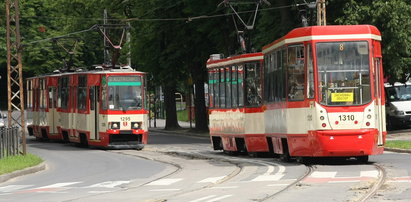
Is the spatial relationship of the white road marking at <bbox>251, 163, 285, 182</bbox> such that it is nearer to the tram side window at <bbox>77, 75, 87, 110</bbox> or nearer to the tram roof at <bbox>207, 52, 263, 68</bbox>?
the tram roof at <bbox>207, 52, 263, 68</bbox>

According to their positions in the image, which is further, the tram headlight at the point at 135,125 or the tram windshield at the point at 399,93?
the tram windshield at the point at 399,93

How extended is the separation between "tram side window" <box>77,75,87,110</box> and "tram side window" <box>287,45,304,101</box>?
63.2 ft

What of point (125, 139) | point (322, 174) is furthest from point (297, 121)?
point (125, 139)

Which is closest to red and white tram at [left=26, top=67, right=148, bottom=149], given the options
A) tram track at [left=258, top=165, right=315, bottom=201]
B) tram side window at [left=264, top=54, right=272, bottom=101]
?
tram side window at [left=264, top=54, right=272, bottom=101]

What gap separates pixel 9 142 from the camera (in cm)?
3422

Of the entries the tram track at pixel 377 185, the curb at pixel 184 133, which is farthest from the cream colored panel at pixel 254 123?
the curb at pixel 184 133

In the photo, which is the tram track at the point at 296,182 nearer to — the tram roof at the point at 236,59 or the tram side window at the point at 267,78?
the tram side window at the point at 267,78

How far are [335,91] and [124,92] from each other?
714 inches

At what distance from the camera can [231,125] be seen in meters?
33.0

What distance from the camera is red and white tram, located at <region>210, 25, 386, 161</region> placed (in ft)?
80.1

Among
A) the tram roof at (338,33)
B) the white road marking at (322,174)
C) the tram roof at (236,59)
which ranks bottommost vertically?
the white road marking at (322,174)

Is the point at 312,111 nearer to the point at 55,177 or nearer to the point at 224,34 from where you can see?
the point at 55,177

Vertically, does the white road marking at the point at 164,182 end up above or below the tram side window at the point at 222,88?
below

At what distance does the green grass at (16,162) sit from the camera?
2787cm
